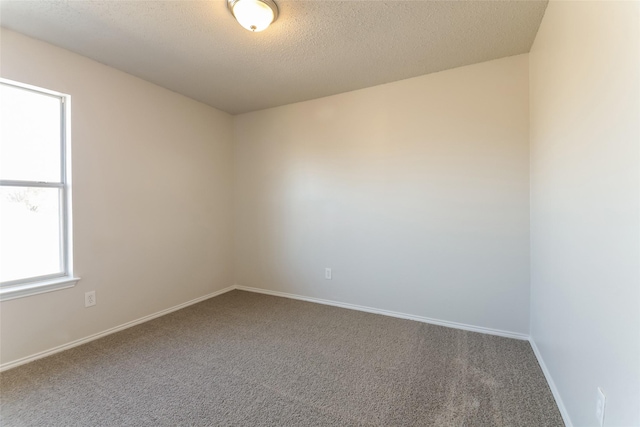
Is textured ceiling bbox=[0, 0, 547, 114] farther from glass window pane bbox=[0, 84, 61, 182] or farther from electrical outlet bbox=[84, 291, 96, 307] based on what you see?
electrical outlet bbox=[84, 291, 96, 307]

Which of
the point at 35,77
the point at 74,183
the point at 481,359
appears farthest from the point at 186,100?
the point at 481,359

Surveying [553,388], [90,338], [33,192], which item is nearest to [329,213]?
[553,388]

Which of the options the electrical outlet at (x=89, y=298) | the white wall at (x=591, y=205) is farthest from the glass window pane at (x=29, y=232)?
the white wall at (x=591, y=205)

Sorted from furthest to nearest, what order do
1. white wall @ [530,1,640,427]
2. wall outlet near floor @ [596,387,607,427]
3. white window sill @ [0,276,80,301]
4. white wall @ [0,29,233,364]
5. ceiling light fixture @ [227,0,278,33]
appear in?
white wall @ [0,29,233,364] < white window sill @ [0,276,80,301] < ceiling light fixture @ [227,0,278,33] < wall outlet near floor @ [596,387,607,427] < white wall @ [530,1,640,427]

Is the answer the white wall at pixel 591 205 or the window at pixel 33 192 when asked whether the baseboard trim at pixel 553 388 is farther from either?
the window at pixel 33 192

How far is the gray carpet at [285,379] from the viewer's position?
1529mm

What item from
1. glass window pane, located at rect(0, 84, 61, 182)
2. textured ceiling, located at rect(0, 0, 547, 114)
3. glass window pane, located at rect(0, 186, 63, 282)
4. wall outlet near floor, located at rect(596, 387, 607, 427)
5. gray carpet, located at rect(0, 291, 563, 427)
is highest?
textured ceiling, located at rect(0, 0, 547, 114)

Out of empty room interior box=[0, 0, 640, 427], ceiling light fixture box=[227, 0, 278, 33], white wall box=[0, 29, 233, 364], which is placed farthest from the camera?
white wall box=[0, 29, 233, 364]

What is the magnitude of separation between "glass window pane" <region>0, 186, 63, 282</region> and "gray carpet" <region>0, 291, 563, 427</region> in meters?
0.72

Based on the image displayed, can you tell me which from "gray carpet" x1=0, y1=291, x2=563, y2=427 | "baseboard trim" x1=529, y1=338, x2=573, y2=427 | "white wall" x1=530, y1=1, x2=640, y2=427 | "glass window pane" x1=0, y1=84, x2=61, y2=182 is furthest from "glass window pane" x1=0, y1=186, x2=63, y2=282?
"baseboard trim" x1=529, y1=338, x2=573, y2=427

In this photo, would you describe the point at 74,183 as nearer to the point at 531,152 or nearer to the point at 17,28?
the point at 17,28

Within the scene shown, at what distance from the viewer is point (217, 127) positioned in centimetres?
370

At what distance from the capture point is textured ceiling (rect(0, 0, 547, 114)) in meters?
1.82

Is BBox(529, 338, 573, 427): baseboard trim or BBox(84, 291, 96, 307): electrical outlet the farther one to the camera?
BBox(84, 291, 96, 307): electrical outlet
